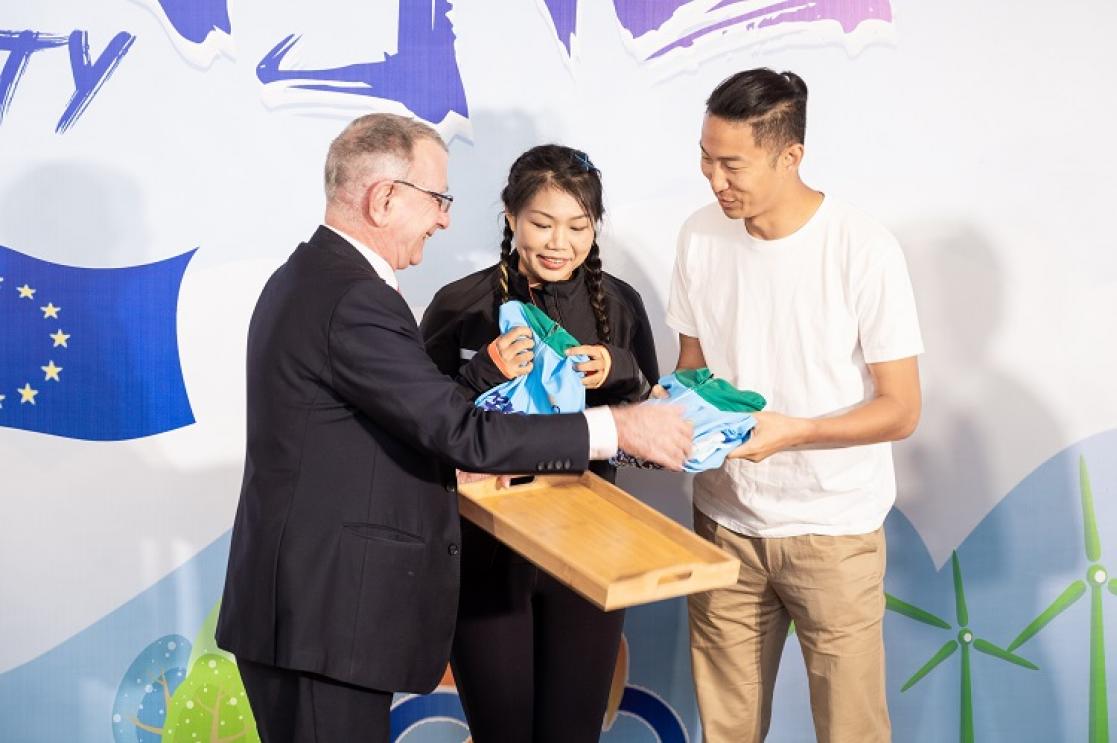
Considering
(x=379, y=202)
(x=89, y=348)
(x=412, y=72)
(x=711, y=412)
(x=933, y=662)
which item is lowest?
(x=933, y=662)

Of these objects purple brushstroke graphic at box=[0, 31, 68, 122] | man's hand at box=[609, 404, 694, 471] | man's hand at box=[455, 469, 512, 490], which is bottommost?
man's hand at box=[455, 469, 512, 490]

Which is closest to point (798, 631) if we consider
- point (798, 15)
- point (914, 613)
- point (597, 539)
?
point (597, 539)

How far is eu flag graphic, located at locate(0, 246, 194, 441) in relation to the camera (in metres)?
3.04

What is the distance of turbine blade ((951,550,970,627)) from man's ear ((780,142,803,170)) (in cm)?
133

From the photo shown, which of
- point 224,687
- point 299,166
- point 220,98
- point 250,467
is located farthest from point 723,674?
point 220,98

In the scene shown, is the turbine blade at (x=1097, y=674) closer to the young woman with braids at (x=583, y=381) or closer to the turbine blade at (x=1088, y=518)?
the turbine blade at (x=1088, y=518)

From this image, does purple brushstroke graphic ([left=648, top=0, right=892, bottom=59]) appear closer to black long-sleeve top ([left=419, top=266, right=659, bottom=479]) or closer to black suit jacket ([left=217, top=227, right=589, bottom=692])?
black long-sleeve top ([left=419, top=266, right=659, bottom=479])

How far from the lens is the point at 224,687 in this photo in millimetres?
3234

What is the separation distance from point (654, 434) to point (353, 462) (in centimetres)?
51

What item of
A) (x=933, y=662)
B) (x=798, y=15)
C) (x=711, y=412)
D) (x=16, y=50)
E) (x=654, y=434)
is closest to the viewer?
(x=654, y=434)

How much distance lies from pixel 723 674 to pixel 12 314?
1878 millimetres

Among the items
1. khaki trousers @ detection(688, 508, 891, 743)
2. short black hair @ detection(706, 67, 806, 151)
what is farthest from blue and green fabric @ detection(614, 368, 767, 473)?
short black hair @ detection(706, 67, 806, 151)

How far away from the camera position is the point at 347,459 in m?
2.02

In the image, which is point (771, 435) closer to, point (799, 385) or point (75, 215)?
point (799, 385)
